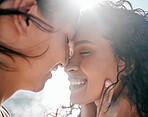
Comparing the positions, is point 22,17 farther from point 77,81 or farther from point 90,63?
point 77,81

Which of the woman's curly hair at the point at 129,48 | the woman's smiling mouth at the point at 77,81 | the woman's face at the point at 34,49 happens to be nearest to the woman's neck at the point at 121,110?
the woman's curly hair at the point at 129,48

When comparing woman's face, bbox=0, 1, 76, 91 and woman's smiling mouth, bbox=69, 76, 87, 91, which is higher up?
woman's face, bbox=0, 1, 76, 91

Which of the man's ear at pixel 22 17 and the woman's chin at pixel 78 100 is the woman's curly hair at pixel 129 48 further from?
the man's ear at pixel 22 17

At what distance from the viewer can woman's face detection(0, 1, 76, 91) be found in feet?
3.62

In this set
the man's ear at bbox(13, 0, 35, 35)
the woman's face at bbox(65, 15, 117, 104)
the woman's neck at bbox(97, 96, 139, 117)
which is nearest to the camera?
the man's ear at bbox(13, 0, 35, 35)

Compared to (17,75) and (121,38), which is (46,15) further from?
(121,38)

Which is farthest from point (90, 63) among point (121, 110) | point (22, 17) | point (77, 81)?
point (22, 17)

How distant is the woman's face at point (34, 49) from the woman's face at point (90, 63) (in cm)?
49

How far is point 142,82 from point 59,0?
4.48ft

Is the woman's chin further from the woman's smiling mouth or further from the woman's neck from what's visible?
the woman's neck

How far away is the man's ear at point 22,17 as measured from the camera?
1.01m

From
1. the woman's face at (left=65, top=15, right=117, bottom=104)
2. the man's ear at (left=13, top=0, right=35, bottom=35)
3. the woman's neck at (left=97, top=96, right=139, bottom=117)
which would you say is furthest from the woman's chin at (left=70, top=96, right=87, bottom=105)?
the man's ear at (left=13, top=0, right=35, bottom=35)

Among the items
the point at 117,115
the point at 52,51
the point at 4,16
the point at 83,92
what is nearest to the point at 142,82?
the point at 117,115

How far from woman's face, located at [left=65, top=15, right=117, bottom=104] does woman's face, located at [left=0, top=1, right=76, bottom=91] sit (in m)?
0.49
